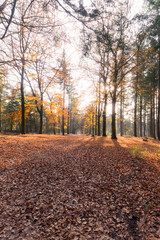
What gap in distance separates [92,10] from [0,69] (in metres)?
6.74

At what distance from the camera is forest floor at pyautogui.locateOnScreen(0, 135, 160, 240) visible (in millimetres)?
2969

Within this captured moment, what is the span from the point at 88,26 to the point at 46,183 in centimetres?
693

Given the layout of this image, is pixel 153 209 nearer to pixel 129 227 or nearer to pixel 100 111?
pixel 129 227

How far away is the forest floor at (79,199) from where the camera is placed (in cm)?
297

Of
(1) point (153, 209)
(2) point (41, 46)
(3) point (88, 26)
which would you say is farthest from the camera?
(2) point (41, 46)

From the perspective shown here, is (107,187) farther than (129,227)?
Yes

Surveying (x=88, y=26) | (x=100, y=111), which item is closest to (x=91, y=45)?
(x=88, y=26)

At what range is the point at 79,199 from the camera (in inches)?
161

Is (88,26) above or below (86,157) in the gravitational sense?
above

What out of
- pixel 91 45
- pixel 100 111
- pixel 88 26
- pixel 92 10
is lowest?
pixel 100 111

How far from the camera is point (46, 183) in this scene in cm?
495

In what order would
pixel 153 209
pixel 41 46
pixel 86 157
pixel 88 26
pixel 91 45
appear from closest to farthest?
pixel 153 209 → pixel 88 26 → pixel 91 45 → pixel 41 46 → pixel 86 157

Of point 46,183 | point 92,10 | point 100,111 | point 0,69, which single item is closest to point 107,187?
point 46,183

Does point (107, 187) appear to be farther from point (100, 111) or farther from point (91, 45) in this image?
point (100, 111)
